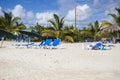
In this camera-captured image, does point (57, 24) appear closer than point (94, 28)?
Yes

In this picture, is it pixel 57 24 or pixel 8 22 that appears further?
pixel 8 22

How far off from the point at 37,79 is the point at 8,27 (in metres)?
28.4

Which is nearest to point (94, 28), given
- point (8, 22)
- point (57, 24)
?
point (57, 24)

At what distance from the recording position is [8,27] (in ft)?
109

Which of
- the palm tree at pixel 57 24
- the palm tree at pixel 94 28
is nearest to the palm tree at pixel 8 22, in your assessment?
the palm tree at pixel 57 24

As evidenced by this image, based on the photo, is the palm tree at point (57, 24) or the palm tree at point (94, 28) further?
the palm tree at point (94, 28)

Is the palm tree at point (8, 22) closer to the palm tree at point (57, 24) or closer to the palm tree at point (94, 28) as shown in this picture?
the palm tree at point (57, 24)

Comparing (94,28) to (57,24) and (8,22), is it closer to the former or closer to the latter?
(57,24)

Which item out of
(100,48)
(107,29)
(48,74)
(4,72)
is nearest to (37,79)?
(48,74)

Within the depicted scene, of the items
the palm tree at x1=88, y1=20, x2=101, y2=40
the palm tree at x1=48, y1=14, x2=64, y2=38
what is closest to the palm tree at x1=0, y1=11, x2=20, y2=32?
the palm tree at x1=48, y1=14, x2=64, y2=38

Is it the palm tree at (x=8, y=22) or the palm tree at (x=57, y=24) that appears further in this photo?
the palm tree at (x=8, y=22)

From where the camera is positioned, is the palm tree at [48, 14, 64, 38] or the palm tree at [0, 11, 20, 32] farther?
the palm tree at [0, 11, 20, 32]

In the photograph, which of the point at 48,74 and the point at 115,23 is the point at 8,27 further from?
the point at 48,74

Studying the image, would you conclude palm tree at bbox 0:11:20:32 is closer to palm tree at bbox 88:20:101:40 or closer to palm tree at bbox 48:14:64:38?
palm tree at bbox 48:14:64:38
